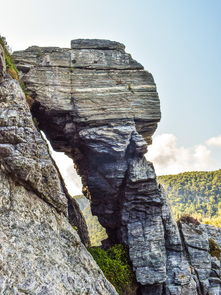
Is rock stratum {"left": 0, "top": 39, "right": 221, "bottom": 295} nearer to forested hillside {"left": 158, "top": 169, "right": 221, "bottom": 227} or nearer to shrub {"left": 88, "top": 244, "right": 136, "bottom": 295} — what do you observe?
shrub {"left": 88, "top": 244, "right": 136, "bottom": 295}

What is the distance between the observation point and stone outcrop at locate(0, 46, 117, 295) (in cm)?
1280

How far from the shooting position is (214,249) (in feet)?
98.4

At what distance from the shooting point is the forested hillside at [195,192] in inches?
3286

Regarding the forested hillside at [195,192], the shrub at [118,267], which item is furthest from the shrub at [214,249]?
the forested hillside at [195,192]

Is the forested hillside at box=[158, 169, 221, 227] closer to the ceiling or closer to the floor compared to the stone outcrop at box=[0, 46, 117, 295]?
closer to the ceiling

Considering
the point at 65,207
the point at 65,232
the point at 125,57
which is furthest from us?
the point at 125,57

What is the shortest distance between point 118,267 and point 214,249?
11.5m

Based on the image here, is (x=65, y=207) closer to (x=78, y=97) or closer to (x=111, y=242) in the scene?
(x=78, y=97)

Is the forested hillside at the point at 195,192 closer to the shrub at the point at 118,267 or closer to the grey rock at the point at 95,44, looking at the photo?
the shrub at the point at 118,267

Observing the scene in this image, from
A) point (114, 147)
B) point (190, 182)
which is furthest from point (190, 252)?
point (190, 182)

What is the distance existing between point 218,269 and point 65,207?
18.2m

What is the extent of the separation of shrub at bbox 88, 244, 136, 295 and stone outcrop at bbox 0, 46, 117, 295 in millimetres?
8227

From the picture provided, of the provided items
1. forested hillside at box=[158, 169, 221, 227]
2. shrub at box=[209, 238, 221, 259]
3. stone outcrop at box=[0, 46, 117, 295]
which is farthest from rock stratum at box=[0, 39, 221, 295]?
forested hillside at box=[158, 169, 221, 227]

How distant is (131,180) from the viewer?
25.4 m
